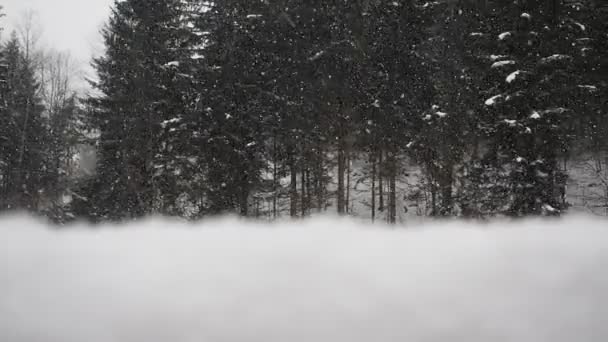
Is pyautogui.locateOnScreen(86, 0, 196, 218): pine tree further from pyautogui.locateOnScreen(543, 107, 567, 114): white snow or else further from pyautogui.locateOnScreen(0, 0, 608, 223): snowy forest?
pyautogui.locateOnScreen(543, 107, 567, 114): white snow

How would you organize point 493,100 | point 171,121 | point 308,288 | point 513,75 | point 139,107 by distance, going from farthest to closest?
point 139,107 < point 171,121 < point 493,100 < point 513,75 < point 308,288

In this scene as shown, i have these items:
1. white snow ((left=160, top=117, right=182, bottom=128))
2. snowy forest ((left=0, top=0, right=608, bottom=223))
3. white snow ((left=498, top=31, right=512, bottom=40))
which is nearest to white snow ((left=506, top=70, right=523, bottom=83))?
white snow ((left=498, top=31, right=512, bottom=40))

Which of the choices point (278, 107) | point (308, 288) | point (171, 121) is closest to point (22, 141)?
point (171, 121)

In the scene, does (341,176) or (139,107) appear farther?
(139,107)

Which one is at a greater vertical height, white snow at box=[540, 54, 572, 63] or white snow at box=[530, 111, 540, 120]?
white snow at box=[540, 54, 572, 63]

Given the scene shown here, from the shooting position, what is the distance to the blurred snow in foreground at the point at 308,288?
1457mm

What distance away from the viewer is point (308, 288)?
1652 millimetres

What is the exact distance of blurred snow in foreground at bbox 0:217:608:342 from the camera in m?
1.46

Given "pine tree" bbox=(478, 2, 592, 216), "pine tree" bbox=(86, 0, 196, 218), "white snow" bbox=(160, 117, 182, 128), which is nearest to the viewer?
"pine tree" bbox=(478, 2, 592, 216)

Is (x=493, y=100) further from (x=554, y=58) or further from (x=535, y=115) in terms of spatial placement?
(x=554, y=58)

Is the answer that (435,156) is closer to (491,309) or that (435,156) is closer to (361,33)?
(361,33)

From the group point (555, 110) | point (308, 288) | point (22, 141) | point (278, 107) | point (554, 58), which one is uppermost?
point (554, 58)

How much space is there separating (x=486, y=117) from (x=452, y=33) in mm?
5517

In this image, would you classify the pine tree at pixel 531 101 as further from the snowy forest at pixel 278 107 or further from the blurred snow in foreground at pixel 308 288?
the blurred snow in foreground at pixel 308 288
